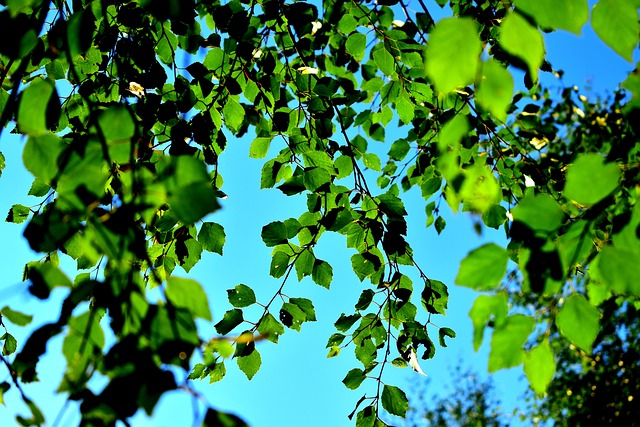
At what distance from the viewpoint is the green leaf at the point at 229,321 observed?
A: 1.76 metres

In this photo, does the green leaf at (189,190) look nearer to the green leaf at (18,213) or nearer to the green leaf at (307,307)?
the green leaf at (307,307)

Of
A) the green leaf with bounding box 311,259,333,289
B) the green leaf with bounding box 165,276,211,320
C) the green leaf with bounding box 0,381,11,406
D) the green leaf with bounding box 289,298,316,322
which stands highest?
the green leaf with bounding box 311,259,333,289

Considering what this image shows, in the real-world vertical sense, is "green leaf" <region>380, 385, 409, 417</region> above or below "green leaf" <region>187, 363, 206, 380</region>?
above

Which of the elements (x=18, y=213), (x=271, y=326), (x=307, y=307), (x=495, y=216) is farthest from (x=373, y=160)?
(x=18, y=213)

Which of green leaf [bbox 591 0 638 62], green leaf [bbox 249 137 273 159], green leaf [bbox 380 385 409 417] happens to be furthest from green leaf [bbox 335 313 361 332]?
green leaf [bbox 591 0 638 62]

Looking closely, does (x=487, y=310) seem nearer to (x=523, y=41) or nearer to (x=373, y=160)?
(x=523, y=41)

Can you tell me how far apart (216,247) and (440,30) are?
4.59 ft

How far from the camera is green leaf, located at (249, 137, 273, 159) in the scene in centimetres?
201

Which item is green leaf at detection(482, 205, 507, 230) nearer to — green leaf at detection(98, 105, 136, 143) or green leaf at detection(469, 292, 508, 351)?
green leaf at detection(469, 292, 508, 351)

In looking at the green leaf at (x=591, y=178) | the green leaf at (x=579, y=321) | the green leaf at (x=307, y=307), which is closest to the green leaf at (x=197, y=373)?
the green leaf at (x=307, y=307)

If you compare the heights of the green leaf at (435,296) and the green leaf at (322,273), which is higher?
the green leaf at (435,296)

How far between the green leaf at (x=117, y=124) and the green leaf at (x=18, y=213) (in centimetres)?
159

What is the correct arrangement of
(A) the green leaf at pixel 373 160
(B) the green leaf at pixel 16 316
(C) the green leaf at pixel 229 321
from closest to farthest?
(B) the green leaf at pixel 16 316, (C) the green leaf at pixel 229 321, (A) the green leaf at pixel 373 160

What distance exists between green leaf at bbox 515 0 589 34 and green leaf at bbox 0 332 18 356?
2.13 metres
